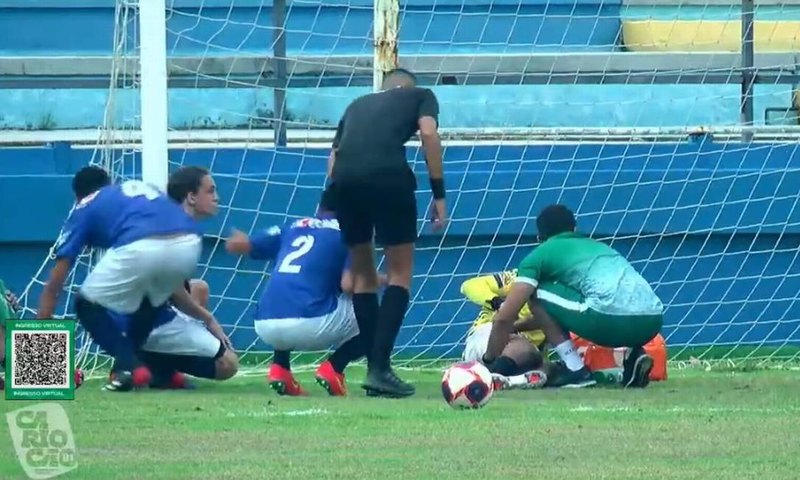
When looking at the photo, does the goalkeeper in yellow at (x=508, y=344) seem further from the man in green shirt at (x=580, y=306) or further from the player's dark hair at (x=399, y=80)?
the player's dark hair at (x=399, y=80)

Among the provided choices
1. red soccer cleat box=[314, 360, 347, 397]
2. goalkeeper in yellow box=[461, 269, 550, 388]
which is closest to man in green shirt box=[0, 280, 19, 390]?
red soccer cleat box=[314, 360, 347, 397]

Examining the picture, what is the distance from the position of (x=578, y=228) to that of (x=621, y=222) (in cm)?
27

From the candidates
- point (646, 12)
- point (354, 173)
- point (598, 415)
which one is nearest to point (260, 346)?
point (354, 173)

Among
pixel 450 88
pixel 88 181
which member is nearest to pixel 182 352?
pixel 88 181

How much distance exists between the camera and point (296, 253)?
886cm

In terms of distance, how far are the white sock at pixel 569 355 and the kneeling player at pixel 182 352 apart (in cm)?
162

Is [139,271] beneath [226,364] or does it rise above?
above

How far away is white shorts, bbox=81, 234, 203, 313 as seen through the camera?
8.69 metres

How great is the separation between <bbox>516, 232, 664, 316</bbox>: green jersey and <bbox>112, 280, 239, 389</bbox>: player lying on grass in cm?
152

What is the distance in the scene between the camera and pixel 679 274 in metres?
11.4

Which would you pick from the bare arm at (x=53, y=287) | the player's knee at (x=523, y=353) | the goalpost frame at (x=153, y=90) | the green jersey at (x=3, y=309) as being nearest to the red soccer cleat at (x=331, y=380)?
the player's knee at (x=523, y=353)

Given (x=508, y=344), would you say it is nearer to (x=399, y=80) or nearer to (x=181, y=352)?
(x=399, y=80)

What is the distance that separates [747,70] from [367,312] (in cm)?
421

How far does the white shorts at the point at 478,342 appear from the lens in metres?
9.59
